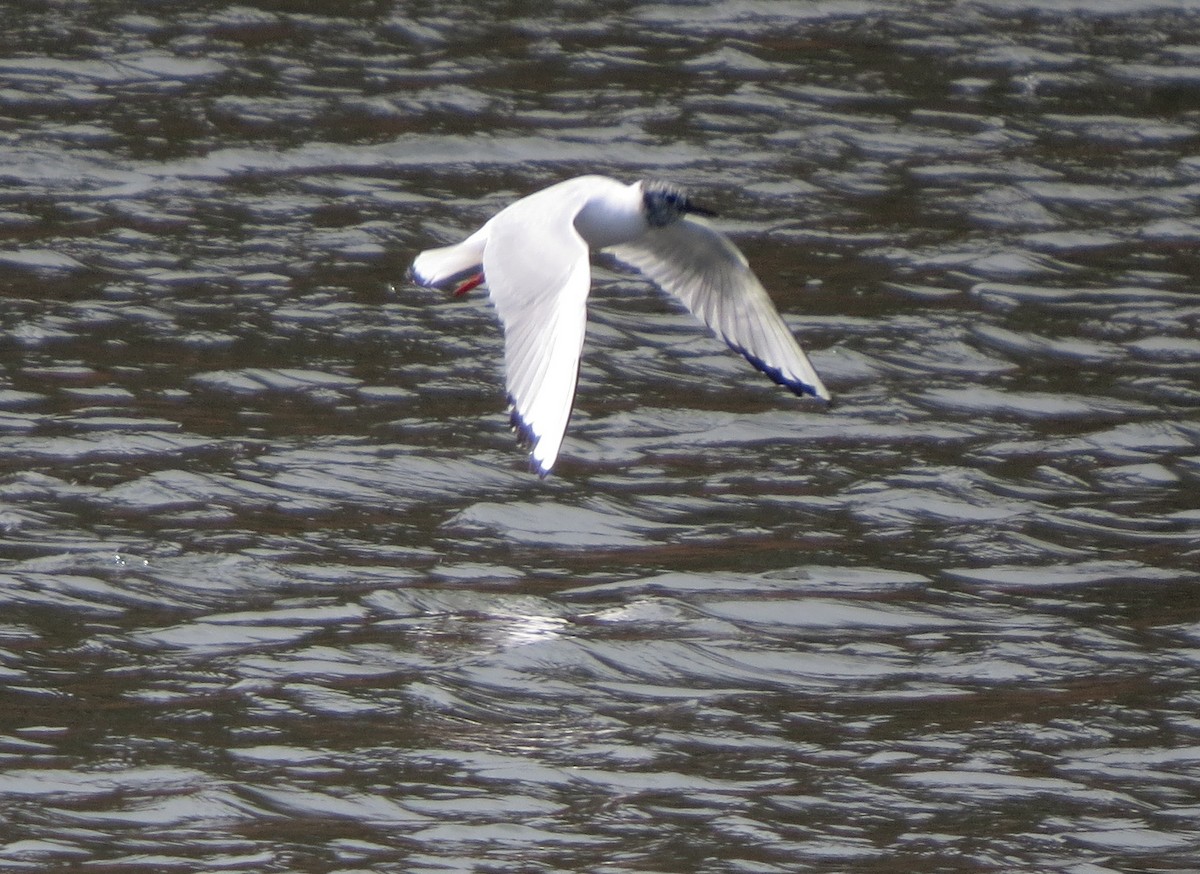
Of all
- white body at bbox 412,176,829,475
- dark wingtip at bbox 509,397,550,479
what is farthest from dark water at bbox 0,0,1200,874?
dark wingtip at bbox 509,397,550,479

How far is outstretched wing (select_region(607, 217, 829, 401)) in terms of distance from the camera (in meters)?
7.43

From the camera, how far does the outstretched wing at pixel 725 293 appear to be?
7426 mm

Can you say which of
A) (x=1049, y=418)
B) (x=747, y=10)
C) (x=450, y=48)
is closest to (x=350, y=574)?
(x=1049, y=418)

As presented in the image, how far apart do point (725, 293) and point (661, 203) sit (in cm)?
49

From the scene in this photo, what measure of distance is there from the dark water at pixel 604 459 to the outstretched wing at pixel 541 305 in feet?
2.79

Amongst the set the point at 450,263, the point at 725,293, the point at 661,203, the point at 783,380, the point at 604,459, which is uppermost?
the point at 661,203

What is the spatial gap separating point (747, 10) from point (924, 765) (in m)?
7.94

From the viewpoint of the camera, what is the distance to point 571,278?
6.30 metres

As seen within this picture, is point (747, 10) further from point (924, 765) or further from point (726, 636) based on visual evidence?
point (924, 765)

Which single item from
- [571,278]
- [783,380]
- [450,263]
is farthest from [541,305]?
[783,380]

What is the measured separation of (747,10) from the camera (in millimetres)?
12977

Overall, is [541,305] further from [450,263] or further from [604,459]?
[604,459]

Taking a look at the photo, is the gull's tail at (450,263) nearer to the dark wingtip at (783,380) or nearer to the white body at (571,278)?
the white body at (571,278)

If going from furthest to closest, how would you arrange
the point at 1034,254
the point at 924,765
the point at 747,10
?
1. the point at 747,10
2. the point at 1034,254
3. the point at 924,765
